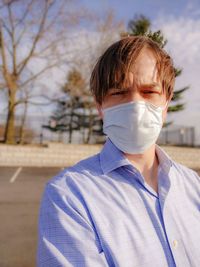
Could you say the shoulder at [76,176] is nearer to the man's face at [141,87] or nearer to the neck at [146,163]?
the neck at [146,163]

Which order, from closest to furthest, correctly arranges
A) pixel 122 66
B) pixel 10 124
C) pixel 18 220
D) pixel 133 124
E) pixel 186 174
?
pixel 122 66 → pixel 133 124 → pixel 186 174 → pixel 18 220 → pixel 10 124

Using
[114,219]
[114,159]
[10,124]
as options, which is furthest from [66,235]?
[10,124]

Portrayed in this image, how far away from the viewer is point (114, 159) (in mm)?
1511

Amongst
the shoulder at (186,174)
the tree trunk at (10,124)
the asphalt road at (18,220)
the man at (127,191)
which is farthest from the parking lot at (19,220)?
the tree trunk at (10,124)

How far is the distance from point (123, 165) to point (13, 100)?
19.5 metres

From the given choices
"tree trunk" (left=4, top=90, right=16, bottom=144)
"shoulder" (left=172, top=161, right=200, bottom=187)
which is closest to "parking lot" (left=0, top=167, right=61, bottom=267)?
"shoulder" (left=172, top=161, right=200, bottom=187)

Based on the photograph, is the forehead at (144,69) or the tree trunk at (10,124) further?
the tree trunk at (10,124)

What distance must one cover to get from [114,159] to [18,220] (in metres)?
5.52

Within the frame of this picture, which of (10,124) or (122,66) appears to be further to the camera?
(10,124)

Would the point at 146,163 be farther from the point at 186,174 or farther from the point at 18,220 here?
the point at 18,220

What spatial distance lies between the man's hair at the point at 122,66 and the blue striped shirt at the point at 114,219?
0.27 meters

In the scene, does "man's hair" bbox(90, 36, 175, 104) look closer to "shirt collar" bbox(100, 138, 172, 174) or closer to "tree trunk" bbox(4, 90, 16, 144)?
"shirt collar" bbox(100, 138, 172, 174)

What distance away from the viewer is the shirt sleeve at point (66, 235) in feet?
3.97

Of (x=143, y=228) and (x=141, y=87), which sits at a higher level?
(x=141, y=87)
